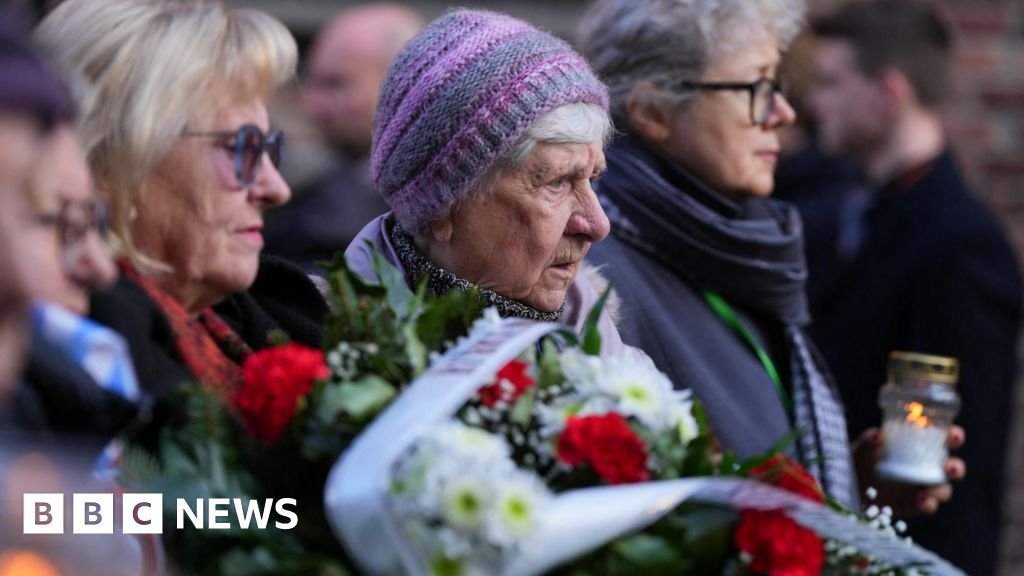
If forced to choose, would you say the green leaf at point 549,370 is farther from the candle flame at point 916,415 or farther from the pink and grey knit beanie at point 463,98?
the candle flame at point 916,415

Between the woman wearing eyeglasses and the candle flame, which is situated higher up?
the woman wearing eyeglasses

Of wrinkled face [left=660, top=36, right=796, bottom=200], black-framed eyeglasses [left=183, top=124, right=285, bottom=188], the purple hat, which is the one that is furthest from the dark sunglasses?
wrinkled face [left=660, top=36, right=796, bottom=200]

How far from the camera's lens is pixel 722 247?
3.81 meters

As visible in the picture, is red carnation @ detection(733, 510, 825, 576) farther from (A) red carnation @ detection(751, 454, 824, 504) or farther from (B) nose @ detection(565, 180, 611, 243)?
(B) nose @ detection(565, 180, 611, 243)

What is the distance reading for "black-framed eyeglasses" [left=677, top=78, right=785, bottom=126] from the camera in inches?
149

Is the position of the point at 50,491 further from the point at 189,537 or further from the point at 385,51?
the point at 385,51

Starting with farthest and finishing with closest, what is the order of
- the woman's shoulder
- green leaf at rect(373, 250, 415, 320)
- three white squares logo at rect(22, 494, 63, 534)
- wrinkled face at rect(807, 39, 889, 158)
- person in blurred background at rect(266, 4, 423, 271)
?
wrinkled face at rect(807, 39, 889, 158) < person in blurred background at rect(266, 4, 423, 271) < the woman's shoulder < green leaf at rect(373, 250, 415, 320) < three white squares logo at rect(22, 494, 63, 534)

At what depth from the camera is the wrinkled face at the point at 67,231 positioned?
194 cm

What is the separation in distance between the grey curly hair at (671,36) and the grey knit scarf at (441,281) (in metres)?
0.88

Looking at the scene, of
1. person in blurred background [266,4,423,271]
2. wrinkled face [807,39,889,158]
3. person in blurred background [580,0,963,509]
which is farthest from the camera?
wrinkled face [807,39,889,158]

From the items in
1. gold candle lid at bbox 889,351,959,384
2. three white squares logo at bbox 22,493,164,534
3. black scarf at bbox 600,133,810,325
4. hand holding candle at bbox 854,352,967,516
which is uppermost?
three white squares logo at bbox 22,493,164,534

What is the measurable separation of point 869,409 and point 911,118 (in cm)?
120

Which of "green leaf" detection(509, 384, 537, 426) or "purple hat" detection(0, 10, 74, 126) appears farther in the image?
"green leaf" detection(509, 384, 537, 426)

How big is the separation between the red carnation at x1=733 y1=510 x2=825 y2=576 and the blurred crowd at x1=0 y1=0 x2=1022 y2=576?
1.85 feet
